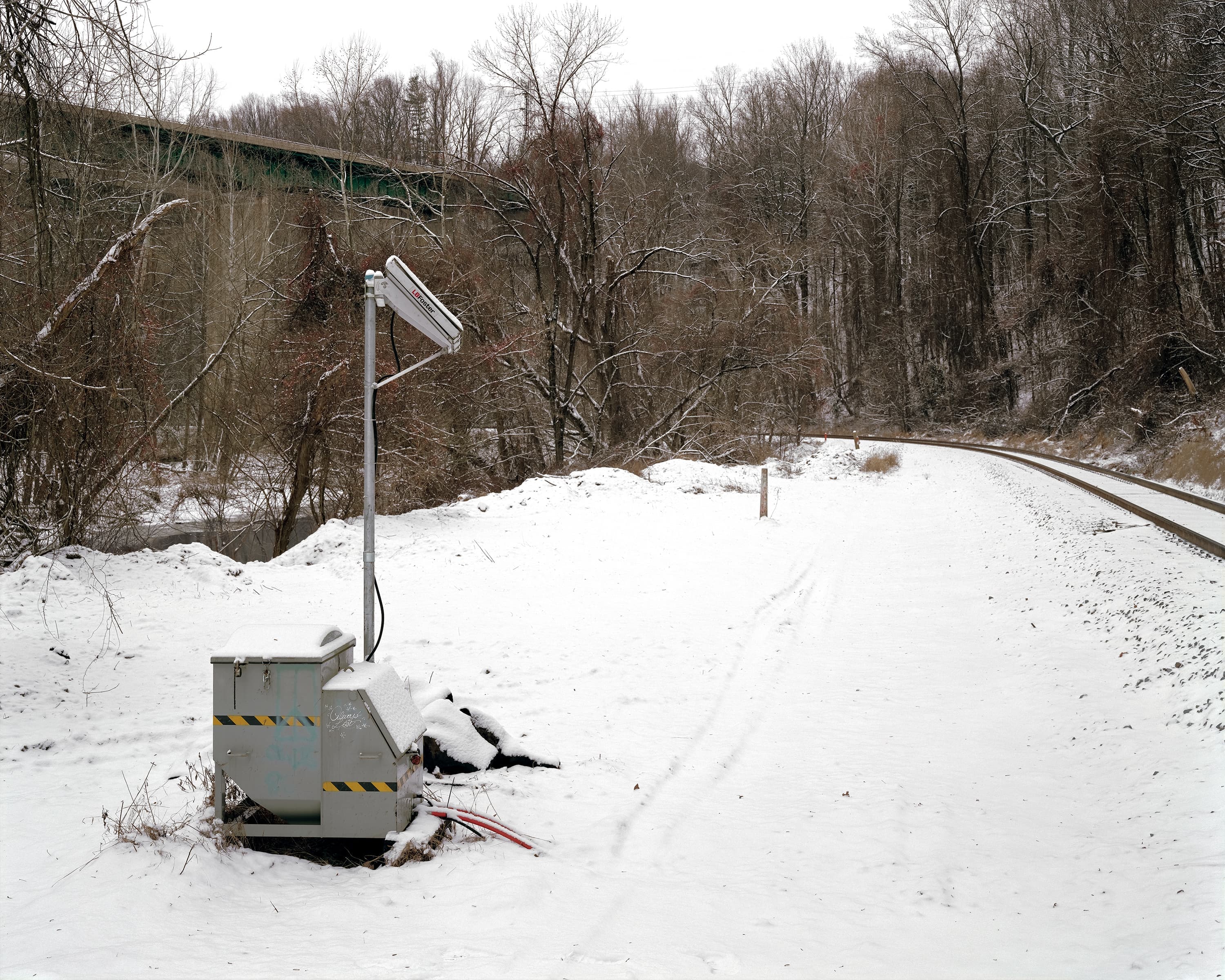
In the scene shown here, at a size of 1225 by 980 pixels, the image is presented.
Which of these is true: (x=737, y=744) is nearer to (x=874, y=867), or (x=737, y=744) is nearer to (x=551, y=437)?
(x=874, y=867)

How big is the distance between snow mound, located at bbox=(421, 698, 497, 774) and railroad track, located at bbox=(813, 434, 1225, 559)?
945cm

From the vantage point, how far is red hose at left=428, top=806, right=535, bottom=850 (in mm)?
5191

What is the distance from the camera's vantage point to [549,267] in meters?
31.1

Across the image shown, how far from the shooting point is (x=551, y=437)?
28.7 m

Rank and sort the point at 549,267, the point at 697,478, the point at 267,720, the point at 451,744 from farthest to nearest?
1. the point at 549,267
2. the point at 697,478
3. the point at 451,744
4. the point at 267,720

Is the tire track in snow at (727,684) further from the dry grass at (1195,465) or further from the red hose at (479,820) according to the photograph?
the dry grass at (1195,465)

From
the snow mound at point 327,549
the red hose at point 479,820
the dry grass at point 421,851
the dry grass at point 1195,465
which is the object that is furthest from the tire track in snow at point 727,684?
the dry grass at point 1195,465

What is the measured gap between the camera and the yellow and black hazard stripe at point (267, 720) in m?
4.80

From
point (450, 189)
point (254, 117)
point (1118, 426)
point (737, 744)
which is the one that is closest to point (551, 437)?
point (450, 189)

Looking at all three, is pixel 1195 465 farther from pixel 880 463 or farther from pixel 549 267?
pixel 549 267

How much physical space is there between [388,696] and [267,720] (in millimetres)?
643

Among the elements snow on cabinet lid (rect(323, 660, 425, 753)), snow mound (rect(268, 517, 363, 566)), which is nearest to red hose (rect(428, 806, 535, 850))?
snow on cabinet lid (rect(323, 660, 425, 753))

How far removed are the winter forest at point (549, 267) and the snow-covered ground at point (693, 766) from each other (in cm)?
312

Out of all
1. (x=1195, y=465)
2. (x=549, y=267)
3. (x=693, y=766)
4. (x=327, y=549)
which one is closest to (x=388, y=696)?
(x=693, y=766)
